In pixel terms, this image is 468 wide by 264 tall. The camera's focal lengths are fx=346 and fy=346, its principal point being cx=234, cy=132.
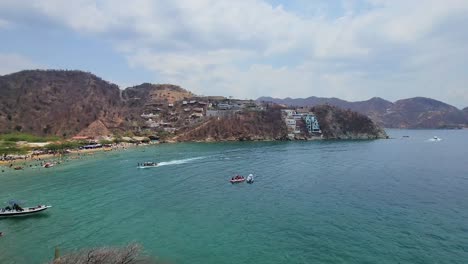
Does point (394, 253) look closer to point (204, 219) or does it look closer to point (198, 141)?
point (204, 219)

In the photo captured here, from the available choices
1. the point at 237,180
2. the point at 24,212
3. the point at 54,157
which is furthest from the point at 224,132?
the point at 24,212

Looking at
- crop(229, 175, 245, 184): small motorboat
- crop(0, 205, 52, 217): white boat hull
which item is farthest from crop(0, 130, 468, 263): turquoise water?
crop(229, 175, 245, 184): small motorboat

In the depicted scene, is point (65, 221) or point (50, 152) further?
point (50, 152)

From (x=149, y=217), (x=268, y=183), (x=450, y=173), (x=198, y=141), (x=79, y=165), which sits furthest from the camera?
(x=198, y=141)

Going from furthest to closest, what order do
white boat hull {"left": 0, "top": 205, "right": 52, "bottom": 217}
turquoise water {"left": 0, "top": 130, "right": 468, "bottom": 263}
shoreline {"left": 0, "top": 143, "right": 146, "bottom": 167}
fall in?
1. shoreline {"left": 0, "top": 143, "right": 146, "bottom": 167}
2. white boat hull {"left": 0, "top": 205, "right": 52, "bottom": 217}
3. turquoise water {"left": 0, "top": 130, "right": 468, "bottom": 263}

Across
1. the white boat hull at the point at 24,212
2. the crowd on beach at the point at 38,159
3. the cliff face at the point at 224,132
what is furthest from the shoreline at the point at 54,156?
the white boat hull at the point at 24,212

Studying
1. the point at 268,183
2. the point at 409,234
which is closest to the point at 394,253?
the point at 409,234

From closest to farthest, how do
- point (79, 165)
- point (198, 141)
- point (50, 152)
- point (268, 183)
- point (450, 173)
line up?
point (268, 183), point (450, 173), point (79, 165), point (50, 152), point (198, 141)

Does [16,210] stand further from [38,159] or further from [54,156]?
[54,156]

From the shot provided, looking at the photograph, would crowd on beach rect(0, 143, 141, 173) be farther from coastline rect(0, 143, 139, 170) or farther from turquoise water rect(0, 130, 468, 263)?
turquoise water rect(0, 130, 468, 263)
